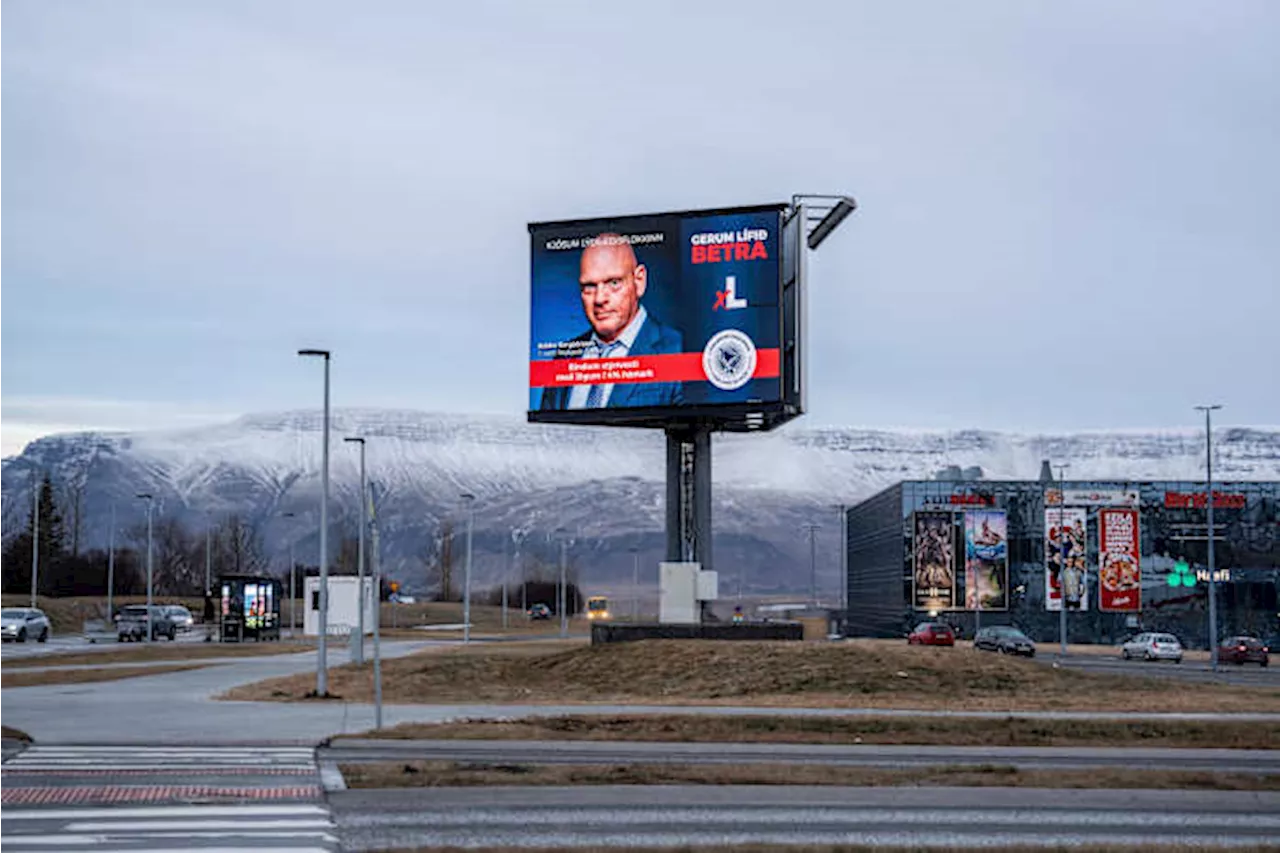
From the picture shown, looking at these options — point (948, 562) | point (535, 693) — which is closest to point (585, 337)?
point (535, 693)

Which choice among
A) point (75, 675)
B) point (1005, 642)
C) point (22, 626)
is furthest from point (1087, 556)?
point (75, 675)

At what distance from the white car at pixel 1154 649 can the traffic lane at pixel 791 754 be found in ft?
185

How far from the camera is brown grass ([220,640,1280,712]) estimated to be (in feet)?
138

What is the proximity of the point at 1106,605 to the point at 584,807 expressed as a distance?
344ft

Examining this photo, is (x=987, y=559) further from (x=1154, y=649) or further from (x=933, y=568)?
(x=1154, y=649)

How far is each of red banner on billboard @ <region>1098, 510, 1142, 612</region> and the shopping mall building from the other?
7 cm

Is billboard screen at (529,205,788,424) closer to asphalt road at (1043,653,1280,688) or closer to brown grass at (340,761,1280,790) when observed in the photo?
asphalt road at (1043,653,1280,688)

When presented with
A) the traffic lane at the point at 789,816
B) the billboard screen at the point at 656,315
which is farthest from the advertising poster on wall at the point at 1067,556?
the traffic lane at the point at 789,816

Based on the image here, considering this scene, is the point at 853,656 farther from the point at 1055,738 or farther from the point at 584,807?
the point at 584,807

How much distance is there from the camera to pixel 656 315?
171 feet

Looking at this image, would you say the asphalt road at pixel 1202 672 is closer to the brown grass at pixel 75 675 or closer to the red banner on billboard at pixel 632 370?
the red banner on billboard at pixel 632 370

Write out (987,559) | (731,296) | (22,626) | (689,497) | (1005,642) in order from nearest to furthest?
(731,296) < (689,497) < (1005,642) < (22,626) < (987,559)

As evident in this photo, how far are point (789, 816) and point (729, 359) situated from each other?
107 ft

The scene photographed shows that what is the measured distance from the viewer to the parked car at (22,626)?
86688mm
